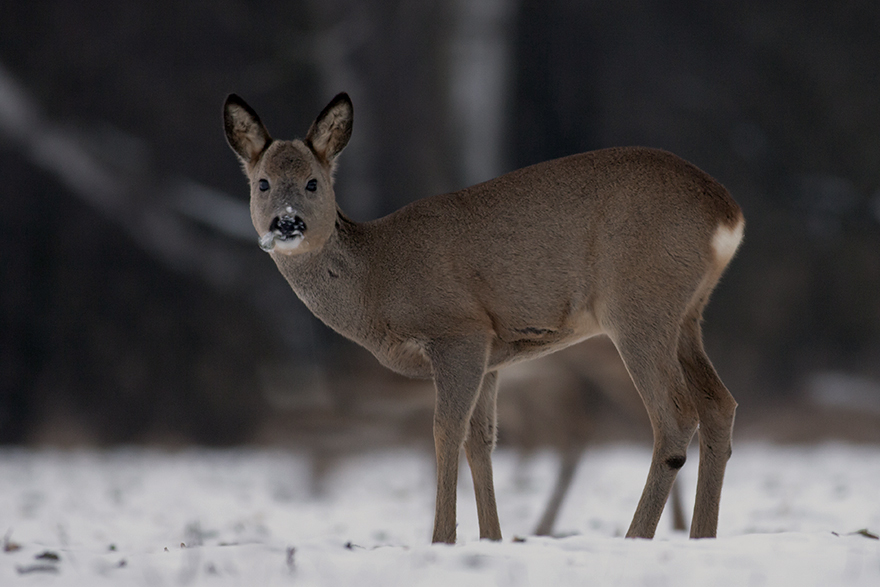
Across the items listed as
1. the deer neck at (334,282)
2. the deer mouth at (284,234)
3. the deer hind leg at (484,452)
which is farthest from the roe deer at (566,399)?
the deer mouth at (284,234)

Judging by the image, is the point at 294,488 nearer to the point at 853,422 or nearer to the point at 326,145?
the point at 326,145

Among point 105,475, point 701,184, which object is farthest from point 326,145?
point 105,475

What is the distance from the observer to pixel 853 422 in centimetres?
1438

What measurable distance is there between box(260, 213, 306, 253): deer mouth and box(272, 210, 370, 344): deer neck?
340 mm

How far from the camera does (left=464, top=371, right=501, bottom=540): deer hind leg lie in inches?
206

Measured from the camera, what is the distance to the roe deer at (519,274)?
4.83 metres

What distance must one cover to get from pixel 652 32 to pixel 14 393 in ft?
39.8

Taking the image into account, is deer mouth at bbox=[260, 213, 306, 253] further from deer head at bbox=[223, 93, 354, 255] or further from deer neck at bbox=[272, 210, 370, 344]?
deer neck at bbox=[272, 210, 370, 344]

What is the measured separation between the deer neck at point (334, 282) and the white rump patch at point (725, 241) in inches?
69.5

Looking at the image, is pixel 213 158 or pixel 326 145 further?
pixel 213 158

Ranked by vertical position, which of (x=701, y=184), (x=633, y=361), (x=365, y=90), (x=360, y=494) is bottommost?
(x=360, y=494)

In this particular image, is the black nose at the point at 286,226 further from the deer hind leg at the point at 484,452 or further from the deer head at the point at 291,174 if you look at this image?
the deer hind leg at the point at 484,452

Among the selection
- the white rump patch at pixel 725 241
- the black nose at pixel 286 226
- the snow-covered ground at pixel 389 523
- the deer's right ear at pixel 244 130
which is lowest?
the snow-covered ground at pixel 389 523

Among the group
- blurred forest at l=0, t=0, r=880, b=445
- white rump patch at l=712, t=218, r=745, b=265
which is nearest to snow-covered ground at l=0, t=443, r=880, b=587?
white rump patch at l=712, t=218, r=745, b=265
